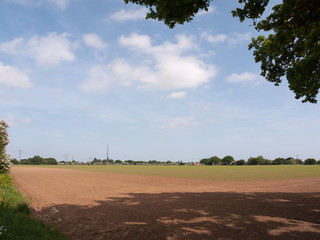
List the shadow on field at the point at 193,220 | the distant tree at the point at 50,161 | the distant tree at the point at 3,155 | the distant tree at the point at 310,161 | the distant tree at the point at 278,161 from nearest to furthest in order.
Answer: the shadow on field at the point at 193,220
the distant tree at the point at 3,155
the distant tree at the point at 310,161
the distant tree at the point at 278,161
the distant tree at the point at 50,161

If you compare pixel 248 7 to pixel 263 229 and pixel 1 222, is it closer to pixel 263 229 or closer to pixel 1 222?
pixel 263 229

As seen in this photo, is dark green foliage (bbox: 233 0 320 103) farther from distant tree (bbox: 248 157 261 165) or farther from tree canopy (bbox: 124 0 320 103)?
distant tree (bbox: 248 157 261 165)

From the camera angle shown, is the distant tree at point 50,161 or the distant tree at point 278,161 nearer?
the distant tree at point 278,161

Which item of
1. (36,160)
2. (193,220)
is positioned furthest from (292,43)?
(36,160)

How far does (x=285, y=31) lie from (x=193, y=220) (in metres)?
11.4

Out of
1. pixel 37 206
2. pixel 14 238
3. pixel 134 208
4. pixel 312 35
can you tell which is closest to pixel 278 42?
pixel 312 35

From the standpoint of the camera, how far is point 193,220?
10.5 meters

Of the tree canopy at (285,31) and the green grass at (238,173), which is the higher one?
the tree canopy at (285,31)

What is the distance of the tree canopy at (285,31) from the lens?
9.38m

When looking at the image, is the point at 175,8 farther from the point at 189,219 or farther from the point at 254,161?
the point at 254,161

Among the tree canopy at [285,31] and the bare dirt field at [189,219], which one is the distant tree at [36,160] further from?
the tree canopy at [285,31]

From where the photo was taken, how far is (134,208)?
44.5ft

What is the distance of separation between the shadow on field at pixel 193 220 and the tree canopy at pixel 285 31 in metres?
8.28

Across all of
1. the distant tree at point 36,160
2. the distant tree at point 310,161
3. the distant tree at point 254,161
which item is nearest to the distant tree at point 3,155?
the distant tree at point 254,161
